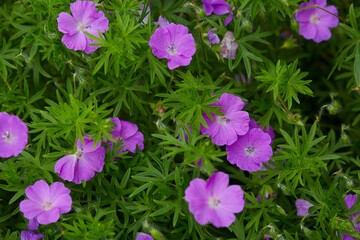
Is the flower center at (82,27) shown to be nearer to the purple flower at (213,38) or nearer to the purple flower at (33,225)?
the purple flower at (213,38)

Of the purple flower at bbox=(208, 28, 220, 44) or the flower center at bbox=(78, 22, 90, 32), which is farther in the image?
the purple flower at bbox=(208, 28, 220, 44)

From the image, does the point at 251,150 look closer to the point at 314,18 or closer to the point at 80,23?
the point at 314,18

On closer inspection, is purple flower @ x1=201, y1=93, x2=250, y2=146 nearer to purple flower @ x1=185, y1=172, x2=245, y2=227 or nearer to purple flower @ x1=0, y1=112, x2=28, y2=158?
purple flower @ x1=185, y1=172, x2=245, y2=227

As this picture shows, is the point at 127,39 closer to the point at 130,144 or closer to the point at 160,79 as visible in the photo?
the point at 160,79

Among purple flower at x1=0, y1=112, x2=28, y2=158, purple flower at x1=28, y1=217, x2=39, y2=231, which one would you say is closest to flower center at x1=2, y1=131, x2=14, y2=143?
purple flower at x1=0, y1=112, x2=28, y2=158

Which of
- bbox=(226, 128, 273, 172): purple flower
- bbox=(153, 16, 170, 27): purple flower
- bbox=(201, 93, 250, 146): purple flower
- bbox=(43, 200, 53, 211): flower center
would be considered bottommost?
bbox=(43, 200, 53, 211): flower center

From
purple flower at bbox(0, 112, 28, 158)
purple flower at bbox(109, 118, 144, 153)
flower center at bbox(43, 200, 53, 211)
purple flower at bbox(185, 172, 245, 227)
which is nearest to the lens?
purple flower at bbox(185, 172, 245, 227)

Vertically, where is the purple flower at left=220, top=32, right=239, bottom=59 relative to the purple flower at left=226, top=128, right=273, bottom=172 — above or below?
above
